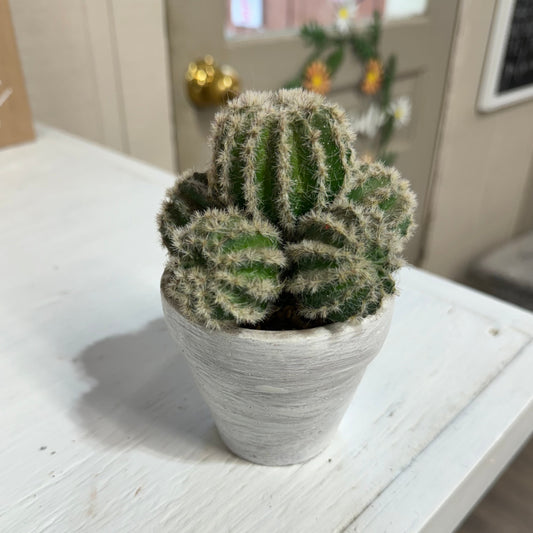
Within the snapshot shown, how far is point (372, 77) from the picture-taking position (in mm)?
1392

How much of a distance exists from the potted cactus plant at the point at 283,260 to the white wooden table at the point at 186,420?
57 millimetres

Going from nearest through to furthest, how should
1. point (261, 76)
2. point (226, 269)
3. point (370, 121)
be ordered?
point (226, 269) → point (261, 76) → point (370, 121)

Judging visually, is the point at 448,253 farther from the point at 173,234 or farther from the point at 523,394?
the point at 173,234

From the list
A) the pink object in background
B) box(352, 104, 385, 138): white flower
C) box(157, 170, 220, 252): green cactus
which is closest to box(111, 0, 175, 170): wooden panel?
the pink object in background

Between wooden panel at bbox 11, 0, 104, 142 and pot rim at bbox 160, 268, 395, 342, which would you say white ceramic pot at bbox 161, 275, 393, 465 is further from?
wooden panel at bbox 11, 0, 104, 142

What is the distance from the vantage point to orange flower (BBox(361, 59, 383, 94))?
1376 mm

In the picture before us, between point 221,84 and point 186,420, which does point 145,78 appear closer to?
point 221,84

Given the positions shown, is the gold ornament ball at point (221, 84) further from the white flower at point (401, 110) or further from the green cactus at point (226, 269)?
the green cactus at point (226, 269)

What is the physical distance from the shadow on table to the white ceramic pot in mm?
34

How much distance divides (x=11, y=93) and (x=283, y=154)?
67cm

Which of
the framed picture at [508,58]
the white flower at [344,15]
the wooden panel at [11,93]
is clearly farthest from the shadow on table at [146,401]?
the framed picture at [508,58]

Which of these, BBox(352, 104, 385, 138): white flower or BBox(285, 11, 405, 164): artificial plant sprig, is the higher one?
BBox(285, 11, 405, 164): artificial plant sprig

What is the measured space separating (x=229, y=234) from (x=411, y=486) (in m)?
0.20

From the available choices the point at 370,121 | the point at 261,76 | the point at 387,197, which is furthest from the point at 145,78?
the point at 387,197
